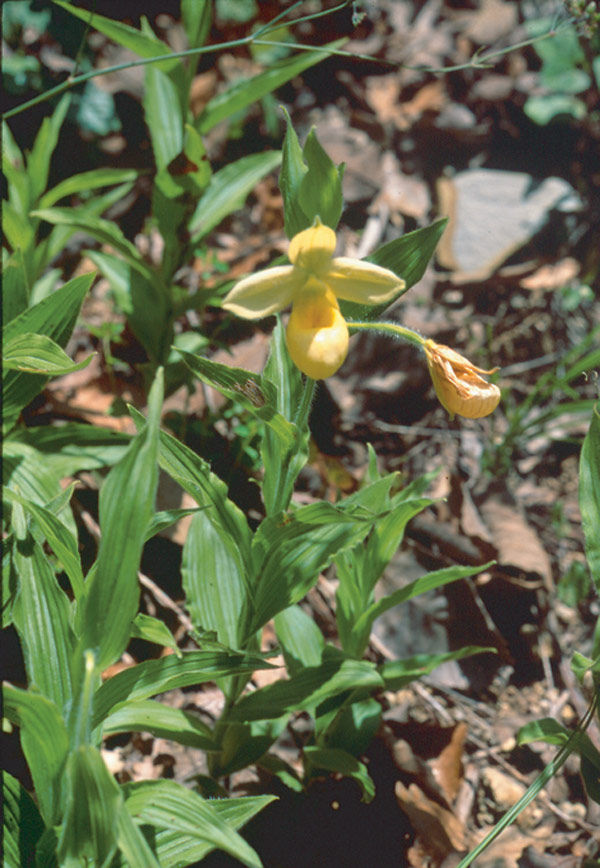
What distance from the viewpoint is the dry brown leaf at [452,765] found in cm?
183

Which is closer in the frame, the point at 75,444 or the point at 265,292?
the point at 265,292

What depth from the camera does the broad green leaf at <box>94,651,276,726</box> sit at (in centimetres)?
122

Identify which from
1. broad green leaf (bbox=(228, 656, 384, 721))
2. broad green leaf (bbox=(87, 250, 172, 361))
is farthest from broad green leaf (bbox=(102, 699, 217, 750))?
broad green leaf (bbox=(87, 250, 172, 361))

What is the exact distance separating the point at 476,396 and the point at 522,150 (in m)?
2.77

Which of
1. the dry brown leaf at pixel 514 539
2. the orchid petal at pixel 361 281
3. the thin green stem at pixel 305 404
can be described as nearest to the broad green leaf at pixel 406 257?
the orchid petal at pixel 361 281

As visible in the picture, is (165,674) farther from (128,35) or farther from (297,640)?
(128,35)

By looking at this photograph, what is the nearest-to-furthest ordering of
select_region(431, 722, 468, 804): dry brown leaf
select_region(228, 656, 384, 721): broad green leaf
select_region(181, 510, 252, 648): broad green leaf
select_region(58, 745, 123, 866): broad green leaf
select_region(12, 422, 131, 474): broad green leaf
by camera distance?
select_region(58, 745, 123, 866): broad green leaf, select_region(228, 656, 384, 721): broad green leaf, select_region(181, 510, 252, 648): broad green leaf, select_region(431, 722, 468, 804): dry brown leaf, select_region(12, 422, 131, 474): broad green leaf

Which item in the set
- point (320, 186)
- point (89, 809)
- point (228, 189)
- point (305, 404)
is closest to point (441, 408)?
point (228, 189)

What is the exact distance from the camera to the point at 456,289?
3.10m

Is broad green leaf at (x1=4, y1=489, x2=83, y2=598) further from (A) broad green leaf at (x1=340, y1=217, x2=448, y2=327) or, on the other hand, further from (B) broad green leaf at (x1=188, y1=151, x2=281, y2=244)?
(B) broad green leaf at (x1=188, y1=151, x2=281, y2=244)

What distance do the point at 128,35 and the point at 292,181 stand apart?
1.03 meters

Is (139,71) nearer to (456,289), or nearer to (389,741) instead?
(456,289)

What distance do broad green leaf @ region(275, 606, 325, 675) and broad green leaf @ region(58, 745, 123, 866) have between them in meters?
0.63

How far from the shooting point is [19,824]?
1281 mm
